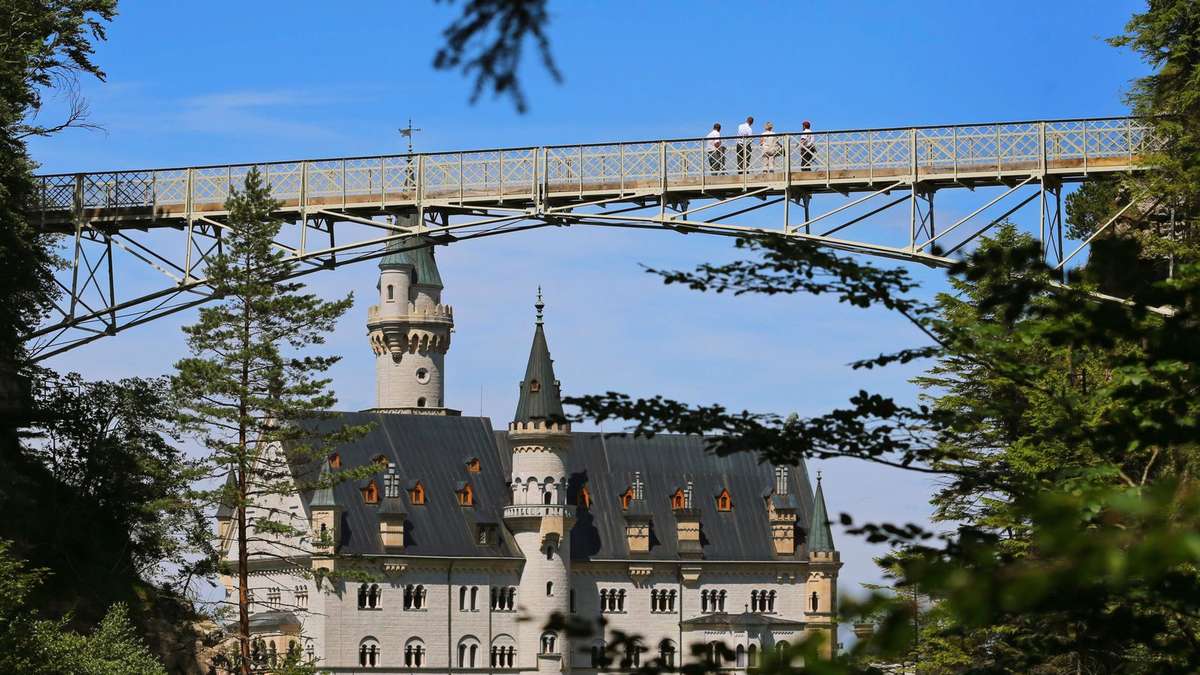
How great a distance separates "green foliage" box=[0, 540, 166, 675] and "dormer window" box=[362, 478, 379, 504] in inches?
2226

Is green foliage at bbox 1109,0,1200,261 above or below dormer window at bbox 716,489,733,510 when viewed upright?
above

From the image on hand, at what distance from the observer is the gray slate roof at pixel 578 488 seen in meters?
108

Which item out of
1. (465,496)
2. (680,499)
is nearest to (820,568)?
(680,499)

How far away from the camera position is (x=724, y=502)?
11719 cm

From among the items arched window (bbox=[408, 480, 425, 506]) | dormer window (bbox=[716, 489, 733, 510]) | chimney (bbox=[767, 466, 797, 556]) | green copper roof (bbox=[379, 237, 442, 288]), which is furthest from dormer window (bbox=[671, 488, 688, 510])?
green copper roof (bbox=[379, 237, 442, 288])

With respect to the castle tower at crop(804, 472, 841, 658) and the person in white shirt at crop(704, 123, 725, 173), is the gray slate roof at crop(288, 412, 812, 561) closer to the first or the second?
the castle tower at crop(804, 472, 841, 658)

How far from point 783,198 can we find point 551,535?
68.1 meters

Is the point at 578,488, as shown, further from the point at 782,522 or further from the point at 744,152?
the point at 744,152

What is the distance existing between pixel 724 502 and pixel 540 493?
38.2ft

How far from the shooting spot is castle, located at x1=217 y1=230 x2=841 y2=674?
4119 inches

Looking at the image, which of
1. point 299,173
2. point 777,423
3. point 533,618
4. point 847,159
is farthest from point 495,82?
point 299,173

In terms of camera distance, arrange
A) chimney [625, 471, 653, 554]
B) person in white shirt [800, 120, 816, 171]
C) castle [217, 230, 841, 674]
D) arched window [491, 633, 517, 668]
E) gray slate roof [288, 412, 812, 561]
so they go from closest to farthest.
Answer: person in white shirt [800, 120, 816, 171]
castle [217, 230, 841, 674]
arched window [491, 633, 517, 668]
gray slate roof [288, 412, 812, 561]
chimney [625, 471, 653, 554]

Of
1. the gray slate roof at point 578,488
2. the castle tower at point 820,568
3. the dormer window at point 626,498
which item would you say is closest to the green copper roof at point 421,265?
the gray slate roof at point 578,488

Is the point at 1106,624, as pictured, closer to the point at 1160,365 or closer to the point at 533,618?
the point at 1160,365
